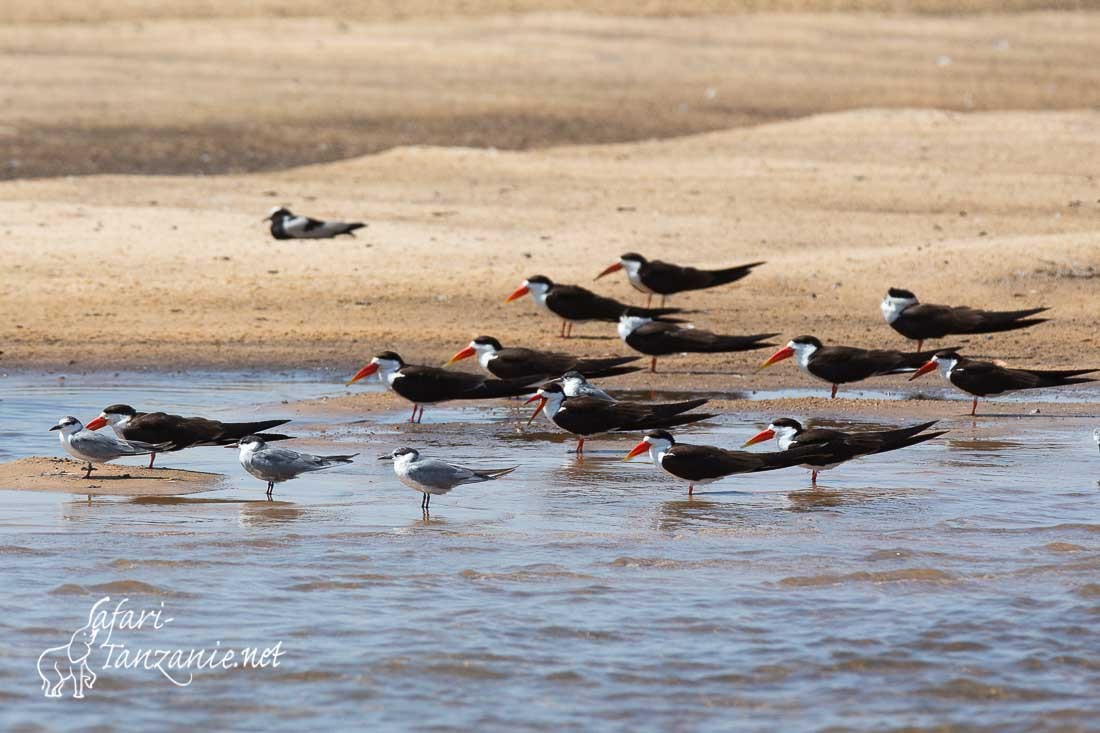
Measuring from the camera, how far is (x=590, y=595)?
809cm

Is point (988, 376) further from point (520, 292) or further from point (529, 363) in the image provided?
point (520, 292)

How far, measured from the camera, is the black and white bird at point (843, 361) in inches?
505

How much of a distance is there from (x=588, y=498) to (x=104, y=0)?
38345 mm

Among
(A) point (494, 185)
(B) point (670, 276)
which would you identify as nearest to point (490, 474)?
(B) point (670, 276)

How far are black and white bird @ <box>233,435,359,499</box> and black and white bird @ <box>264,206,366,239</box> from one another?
851 cm

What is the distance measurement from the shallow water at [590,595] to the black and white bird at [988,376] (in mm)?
1291

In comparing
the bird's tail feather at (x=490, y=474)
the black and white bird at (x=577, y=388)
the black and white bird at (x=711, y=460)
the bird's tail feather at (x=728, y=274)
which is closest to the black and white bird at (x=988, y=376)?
the black and white bird at (x=577, y=388)

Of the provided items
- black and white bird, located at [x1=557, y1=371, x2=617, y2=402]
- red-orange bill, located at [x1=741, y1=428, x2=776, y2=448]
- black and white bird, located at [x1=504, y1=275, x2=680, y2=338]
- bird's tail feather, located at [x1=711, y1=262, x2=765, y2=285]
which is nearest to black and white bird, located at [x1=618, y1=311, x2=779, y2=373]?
black and white bird, located at [x1=504, y1=275, x2=680, y2=338]

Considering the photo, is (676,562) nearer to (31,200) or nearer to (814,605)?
(814,605)

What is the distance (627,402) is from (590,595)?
4.01m

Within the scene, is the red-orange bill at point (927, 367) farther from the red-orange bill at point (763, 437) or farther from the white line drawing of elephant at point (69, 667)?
the white line drawing of elephant at point (69, 667)

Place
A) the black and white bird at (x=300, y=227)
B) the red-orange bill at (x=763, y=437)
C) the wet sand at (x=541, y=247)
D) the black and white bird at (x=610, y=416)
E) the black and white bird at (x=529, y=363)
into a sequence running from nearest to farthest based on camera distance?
1. the red-orange bill at (x=763, y=437)
2. the black and white bird at (x=610, y=416)
3. the black and white bird at (x=529, y=363)
4. the wet sand at (x=541, y=247)
5. the black and white bird at (x=300, y=227)

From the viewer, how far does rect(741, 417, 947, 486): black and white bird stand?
1021 centimetres

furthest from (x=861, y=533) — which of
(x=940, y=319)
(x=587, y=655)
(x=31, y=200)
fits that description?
(x=31, y=200)
